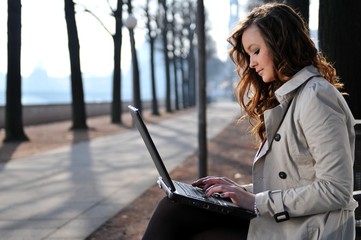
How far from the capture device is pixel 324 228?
192 cm

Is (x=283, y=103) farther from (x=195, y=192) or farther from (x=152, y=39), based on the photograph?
(x=152, y=39)

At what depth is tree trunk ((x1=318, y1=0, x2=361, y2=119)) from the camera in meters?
4.16

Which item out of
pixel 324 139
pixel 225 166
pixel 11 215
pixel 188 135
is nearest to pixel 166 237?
pixel 324 139

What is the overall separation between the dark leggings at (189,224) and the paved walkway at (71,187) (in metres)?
2.60

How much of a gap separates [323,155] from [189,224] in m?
0.71

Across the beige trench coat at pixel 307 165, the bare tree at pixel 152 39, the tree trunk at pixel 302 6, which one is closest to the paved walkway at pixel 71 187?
the tree trunk at pixel 302 6

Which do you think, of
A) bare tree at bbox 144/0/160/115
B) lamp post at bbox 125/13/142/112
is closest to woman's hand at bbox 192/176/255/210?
lamp post at bbox 125/13/142/112

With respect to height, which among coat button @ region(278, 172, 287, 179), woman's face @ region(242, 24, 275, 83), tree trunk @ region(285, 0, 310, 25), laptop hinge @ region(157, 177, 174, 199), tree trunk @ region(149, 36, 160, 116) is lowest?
tree trunk @ region(149, 36, 160, 116)

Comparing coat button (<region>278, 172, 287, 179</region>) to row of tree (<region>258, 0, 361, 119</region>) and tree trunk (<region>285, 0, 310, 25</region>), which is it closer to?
row of tree (<region>258, 0, 361, 119</region>)

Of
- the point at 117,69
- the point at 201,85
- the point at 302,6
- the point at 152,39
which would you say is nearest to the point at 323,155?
the point at 302,6

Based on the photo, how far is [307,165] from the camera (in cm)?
195

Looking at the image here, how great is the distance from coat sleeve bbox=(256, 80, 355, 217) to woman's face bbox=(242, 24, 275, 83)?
213 mm

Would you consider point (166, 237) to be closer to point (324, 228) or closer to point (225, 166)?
point (324, 228)

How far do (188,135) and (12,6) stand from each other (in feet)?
37.7
